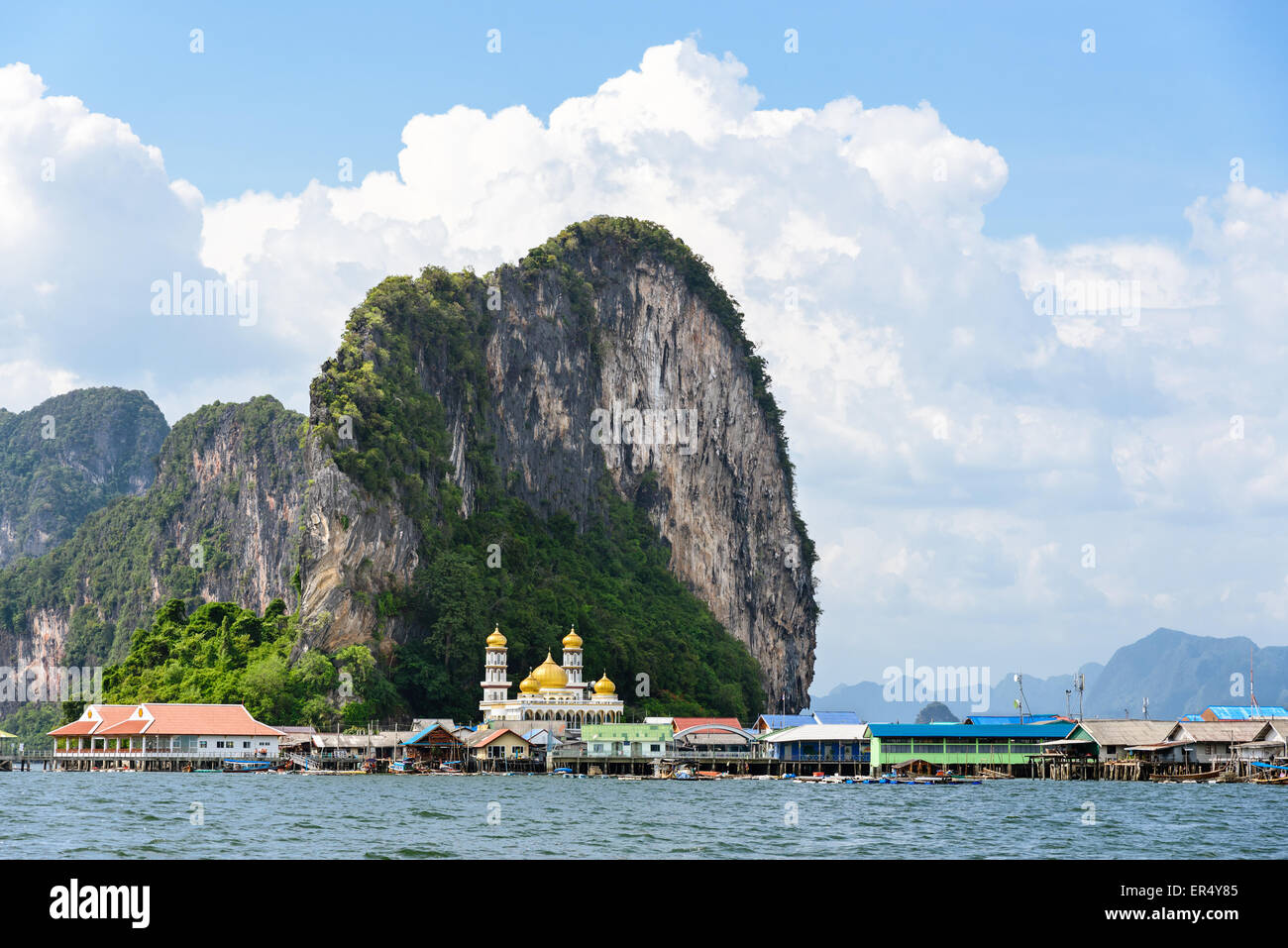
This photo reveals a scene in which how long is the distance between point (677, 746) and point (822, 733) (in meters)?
11.6

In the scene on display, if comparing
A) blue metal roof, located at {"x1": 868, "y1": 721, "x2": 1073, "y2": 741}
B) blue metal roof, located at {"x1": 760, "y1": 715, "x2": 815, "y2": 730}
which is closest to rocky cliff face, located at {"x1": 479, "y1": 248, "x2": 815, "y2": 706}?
blue metal roof, located at {"x1": 760, "y1": 715, "x2": 815, "y2": 730}

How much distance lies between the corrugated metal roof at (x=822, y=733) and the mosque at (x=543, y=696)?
17.5m

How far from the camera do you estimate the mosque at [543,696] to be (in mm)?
114875

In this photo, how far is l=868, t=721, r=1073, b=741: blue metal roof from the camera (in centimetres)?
9544

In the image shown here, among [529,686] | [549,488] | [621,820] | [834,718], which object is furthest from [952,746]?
[549,488]

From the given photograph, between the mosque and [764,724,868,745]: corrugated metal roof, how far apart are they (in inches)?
689

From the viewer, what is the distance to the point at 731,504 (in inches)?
6407

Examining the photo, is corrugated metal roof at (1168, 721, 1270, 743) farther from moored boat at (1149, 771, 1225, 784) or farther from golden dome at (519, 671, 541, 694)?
golden dome at (519, 671, 541, 694)

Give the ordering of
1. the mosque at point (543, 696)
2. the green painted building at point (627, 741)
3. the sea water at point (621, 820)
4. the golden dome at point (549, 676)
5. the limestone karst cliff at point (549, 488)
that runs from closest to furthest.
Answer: the sea water at point (621, 820), the green painted building at point (627, 741), the limestone karst cliff at point (549, 488), the mosque at point (543, 696), the golden dome at point (549, 676)

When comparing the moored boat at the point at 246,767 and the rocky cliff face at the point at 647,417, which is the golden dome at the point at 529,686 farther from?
the moored boat at the point at 246,767

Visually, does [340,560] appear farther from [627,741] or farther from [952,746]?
[952,746]

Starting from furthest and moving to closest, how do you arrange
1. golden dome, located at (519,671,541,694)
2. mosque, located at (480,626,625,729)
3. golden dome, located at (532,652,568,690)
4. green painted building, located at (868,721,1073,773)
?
golden dome, located at (532,652,568,690), golden dome, located at (519,671,541,694), mosque, located at (480,626,625,729), green painted building, located at (868,721,1073,773)

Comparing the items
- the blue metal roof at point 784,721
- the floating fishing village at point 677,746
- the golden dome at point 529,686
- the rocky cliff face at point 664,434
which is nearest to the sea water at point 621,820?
the floating fishing village at point 677,746
